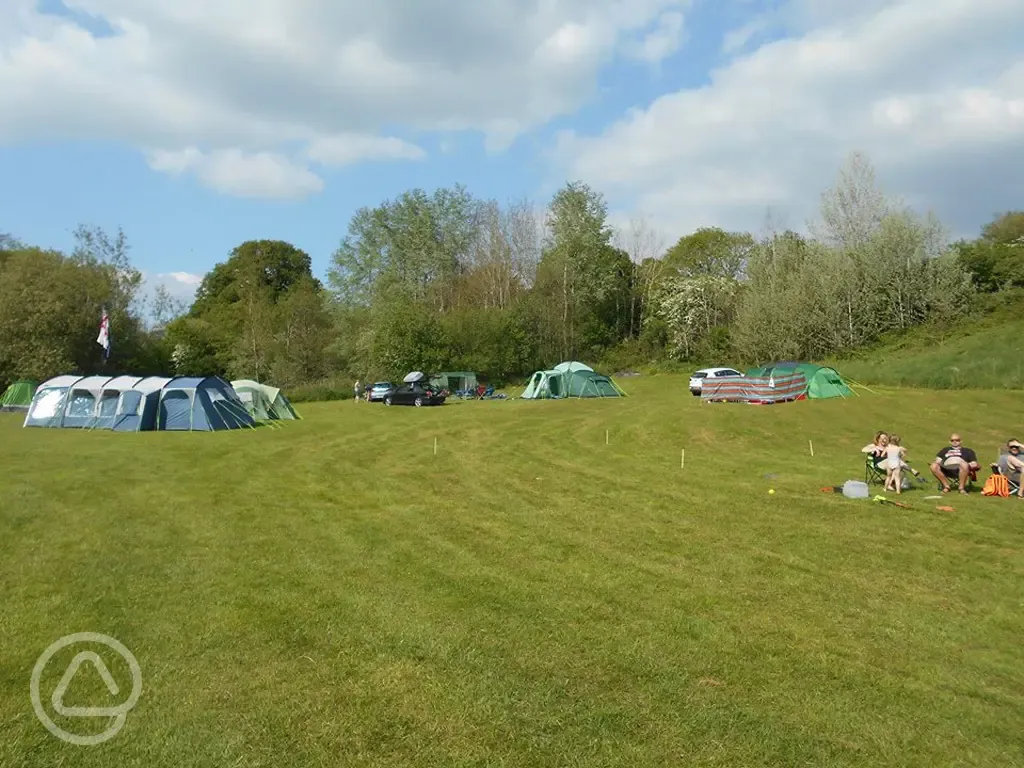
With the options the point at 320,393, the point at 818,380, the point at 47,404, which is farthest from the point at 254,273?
the point at 818,380

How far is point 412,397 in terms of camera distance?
A: 37.7 meters

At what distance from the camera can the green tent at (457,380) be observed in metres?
45.6

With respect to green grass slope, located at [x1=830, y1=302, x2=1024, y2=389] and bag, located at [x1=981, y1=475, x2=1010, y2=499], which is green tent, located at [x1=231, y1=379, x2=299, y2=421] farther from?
green grass slope, located at [x1=830, y1=302, x2=1024, y2=389]

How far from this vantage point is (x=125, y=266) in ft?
175

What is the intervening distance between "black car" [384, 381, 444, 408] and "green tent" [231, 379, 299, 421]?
318 inches

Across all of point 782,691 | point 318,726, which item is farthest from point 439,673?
point 782,691

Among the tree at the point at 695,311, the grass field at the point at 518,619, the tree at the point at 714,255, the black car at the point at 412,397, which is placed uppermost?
the tree at the point at 714,255

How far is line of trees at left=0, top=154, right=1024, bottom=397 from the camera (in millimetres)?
42969

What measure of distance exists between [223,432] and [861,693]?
74.3ft

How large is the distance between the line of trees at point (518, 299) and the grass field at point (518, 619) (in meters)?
32.9

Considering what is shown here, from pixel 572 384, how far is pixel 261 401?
1634 centimetres

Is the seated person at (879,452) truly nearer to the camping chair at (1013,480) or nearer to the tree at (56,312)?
the camping chair at (1013,480)

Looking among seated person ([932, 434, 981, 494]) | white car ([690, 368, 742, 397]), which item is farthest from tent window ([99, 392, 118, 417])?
white car ([690, 368, 742, 397])

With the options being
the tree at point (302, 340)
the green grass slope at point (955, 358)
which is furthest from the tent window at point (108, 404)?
the green grass slope at point (955, 358)
